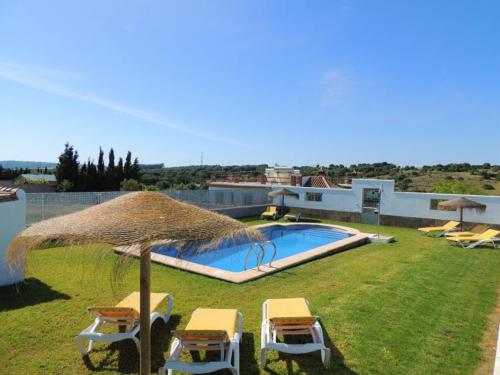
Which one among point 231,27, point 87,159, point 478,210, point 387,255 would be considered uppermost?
point 231,27

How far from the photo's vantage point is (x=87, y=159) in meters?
38.9

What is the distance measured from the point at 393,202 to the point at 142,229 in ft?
67.0

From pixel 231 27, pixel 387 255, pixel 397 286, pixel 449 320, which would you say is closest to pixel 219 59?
pixel 231 27

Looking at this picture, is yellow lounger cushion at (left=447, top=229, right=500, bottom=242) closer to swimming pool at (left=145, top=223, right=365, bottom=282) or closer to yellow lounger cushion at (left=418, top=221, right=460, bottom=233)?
yellow lounger cushion at (left=418, top=221, right=460, bottom=233)

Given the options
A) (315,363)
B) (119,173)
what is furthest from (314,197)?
(119,173)

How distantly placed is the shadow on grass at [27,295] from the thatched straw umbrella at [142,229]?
4.44m

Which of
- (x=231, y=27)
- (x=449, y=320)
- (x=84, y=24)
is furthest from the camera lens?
(x=231, y=27)

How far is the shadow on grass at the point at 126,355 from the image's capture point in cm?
517

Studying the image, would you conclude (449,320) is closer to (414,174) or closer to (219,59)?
(219,59)

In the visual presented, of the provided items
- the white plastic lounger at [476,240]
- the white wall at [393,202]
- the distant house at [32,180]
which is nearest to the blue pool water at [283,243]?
the white wall at [393,202]

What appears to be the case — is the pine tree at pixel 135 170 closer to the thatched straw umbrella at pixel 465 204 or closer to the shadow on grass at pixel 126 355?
the thatched straw umbrella at pixel 465 204

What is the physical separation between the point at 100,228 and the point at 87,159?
39.0m

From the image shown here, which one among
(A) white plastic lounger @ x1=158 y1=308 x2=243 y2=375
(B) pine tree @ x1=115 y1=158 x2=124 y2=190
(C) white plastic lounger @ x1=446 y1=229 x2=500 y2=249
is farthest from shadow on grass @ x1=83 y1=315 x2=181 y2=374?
(B) pine tree @ x1=115 y1=158 x2=124 y2=190

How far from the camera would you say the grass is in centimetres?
534
